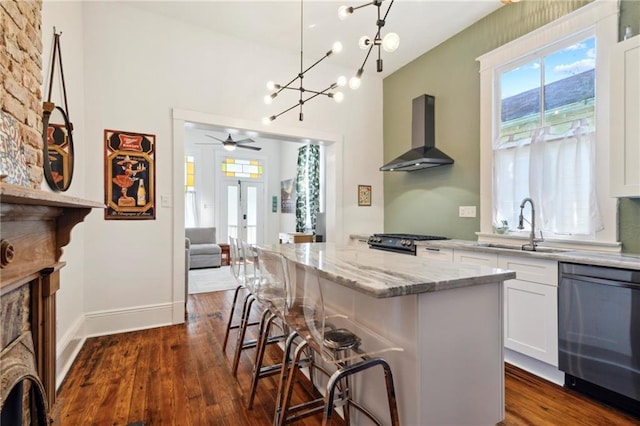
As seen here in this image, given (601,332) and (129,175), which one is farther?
(129,175)

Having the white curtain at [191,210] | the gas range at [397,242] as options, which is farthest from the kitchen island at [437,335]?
the white curtain at [191,210]

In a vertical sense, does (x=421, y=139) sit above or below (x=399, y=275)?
above

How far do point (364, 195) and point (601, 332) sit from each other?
3210 mm

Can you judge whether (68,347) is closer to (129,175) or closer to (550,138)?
(129,175)

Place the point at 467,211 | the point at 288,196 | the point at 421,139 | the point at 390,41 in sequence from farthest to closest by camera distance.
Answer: the point at 288,196 < the point at 421,139 < the point at 467,211 < the point at 390,41

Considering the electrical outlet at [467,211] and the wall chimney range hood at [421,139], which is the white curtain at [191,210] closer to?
the wall chimney range hood at [421,139]

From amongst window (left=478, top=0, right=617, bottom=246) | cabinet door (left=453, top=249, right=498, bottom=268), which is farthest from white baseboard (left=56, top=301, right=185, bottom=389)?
window (left=478, top=0, right=617, bottom=246)

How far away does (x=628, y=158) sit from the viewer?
202 centimetres

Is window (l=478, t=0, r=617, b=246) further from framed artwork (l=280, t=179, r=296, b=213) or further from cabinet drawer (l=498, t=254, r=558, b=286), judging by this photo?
framed artwork (l=280, t=179, r=296, b=213)

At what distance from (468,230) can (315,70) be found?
297 cm

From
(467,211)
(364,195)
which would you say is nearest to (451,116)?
(467,211)

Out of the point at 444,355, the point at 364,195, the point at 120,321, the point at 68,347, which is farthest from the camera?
the point at 364,195

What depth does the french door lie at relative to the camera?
834 centimetres

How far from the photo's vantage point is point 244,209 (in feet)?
28.2
